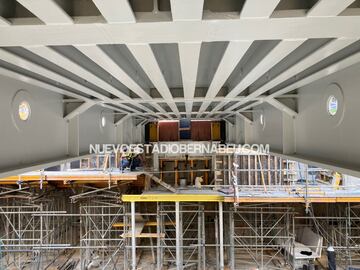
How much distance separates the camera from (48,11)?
1.32 m

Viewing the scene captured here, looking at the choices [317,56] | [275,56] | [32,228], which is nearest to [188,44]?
[275,56]

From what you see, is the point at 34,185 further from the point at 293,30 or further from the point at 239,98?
the point at 293,30

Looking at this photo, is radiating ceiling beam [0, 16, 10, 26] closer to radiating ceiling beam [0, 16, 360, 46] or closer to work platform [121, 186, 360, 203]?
radiating ceiling beam [0, 16, 360, 46]

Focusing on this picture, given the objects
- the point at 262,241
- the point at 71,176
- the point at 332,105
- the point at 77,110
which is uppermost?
the point at 77,110

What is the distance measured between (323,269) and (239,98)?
8389 mm

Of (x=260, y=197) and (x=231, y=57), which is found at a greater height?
(x=231, y=57)

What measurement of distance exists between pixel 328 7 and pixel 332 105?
1759 millimetres

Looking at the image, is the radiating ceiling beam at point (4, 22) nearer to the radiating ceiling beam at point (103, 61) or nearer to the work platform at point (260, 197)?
the radiating ceiling beam at point (103, 61)

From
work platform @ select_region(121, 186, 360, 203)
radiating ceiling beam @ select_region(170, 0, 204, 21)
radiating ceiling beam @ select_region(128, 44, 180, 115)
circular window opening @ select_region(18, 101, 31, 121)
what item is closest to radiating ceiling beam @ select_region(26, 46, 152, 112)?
radiating ceiling beam @ select_region(128, 44, 180, 115)

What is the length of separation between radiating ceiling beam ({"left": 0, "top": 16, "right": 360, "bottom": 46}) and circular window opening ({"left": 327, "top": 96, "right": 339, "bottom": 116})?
4.09 feet

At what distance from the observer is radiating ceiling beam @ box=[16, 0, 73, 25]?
124cm

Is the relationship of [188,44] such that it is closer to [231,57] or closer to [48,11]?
[231,57]

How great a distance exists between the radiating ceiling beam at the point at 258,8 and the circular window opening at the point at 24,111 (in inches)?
102

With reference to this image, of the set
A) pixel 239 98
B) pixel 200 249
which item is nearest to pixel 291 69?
pixel 239 98
